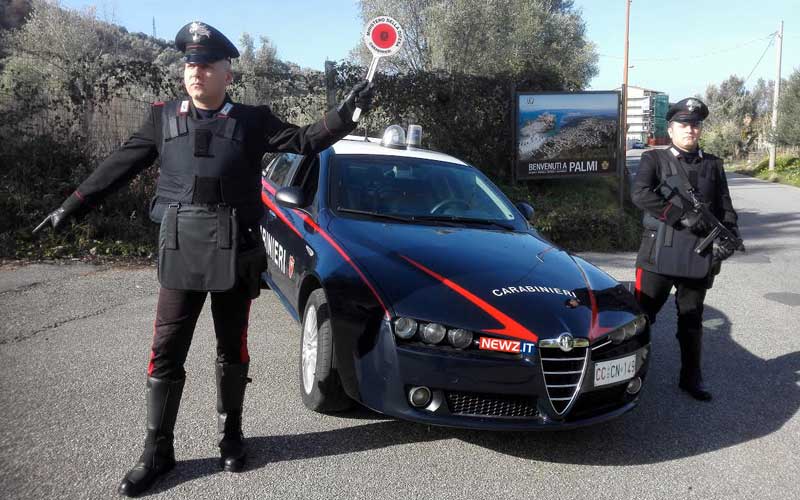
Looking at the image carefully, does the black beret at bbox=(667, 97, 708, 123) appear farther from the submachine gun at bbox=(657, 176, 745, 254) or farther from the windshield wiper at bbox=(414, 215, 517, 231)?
the windshield wiper at bbox=(414, 215, 517, 231)

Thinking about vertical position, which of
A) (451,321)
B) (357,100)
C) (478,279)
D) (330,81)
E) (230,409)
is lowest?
(230,409)

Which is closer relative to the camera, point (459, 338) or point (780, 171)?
point (459, 338)

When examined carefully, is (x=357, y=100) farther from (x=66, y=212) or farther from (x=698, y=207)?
(x=698, y=207)

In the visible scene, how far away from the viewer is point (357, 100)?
299 cm

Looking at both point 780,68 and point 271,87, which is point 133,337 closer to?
point 271,87

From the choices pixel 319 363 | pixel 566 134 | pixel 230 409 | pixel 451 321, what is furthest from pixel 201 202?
pixel 566 134

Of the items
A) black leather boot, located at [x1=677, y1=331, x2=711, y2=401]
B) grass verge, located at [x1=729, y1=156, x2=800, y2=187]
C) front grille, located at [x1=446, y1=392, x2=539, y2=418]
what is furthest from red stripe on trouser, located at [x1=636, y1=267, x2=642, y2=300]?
grass verge, located at [x1=729, y1=156, x2=800, y2=187]

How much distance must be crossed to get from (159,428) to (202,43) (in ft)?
5.62

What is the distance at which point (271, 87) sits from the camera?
32.8 ft

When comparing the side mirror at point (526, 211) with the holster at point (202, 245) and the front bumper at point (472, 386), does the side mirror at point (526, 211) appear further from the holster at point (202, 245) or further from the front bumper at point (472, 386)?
the holster at point (202, 245)

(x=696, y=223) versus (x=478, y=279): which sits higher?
(x=696, y=223)

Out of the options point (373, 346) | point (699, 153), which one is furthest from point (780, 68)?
point (373, 346)

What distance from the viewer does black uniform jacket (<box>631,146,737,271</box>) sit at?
4.20 m

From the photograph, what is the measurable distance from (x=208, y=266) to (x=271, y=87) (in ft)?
25.2
